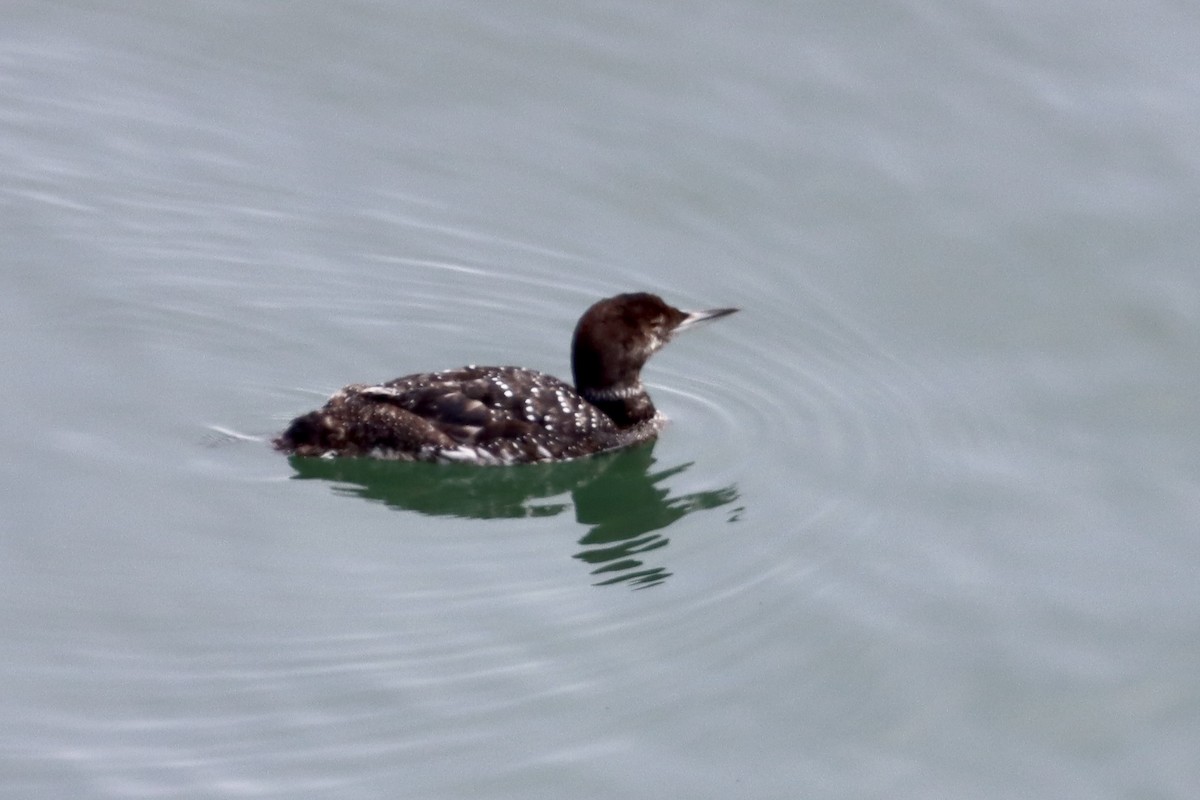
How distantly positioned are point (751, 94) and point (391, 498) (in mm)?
3509

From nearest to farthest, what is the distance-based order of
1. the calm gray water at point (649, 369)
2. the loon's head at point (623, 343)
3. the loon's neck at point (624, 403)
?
the calm gray water at point (649, 369) < the loon's head at point (623, 343) < the loon's neck at point (624, 403)

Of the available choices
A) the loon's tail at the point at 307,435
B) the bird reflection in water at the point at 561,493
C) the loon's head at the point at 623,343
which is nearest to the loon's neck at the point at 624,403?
the loon's head at the point at 623,343

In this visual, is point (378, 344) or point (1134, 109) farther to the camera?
point (1134, 109)

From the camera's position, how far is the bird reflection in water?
27.9 ft

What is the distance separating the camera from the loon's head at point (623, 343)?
938 centimetres

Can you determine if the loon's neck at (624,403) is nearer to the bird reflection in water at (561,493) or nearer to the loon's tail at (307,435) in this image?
the bird reflection in water at (561,493)

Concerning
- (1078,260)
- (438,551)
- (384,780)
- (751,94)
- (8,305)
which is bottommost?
(384,780)

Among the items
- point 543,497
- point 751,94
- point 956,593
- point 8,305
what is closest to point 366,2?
point 751,94

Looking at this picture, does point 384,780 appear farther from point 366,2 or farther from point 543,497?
point 366,2

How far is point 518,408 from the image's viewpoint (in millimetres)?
9148

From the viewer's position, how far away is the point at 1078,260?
10188 millimetres

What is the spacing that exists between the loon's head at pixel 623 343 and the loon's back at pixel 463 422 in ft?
0.35

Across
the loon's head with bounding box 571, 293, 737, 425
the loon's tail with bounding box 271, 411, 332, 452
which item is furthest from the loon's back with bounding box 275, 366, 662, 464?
the loon's head with bounding box 571, 293, 737, 425

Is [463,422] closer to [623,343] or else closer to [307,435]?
[307,435]
